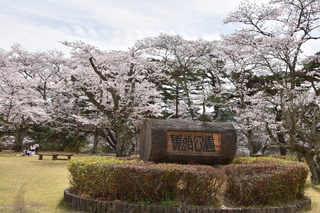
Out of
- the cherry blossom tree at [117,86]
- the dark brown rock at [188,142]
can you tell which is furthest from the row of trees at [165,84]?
the dark brown rock at [188,142]

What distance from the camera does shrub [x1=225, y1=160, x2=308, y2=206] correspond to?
22.5 ft

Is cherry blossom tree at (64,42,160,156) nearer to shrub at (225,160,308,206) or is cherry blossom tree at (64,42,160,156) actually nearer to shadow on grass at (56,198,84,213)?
shadow on grass at (56,198,84,213)

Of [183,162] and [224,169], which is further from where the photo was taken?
[183,162]

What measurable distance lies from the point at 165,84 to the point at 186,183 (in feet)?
73.1

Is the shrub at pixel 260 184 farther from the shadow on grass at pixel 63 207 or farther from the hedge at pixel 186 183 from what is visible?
the shadow on grass at pixel 63 207

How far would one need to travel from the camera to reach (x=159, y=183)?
6.48 metres

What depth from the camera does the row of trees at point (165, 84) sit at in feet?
63.2

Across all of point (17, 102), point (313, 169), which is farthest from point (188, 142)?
point (17, 102)

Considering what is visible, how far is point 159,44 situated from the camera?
79.2 feet

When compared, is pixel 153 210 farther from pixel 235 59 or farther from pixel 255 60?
pixel 235 59

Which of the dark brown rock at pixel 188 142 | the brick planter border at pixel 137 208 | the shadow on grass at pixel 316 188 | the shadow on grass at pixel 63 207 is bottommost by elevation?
the shadow on grass at pixel 316 188

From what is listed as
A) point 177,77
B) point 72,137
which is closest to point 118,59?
point 177,77

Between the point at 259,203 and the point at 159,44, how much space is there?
18.5 metres

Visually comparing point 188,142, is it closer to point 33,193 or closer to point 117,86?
point 33,193
